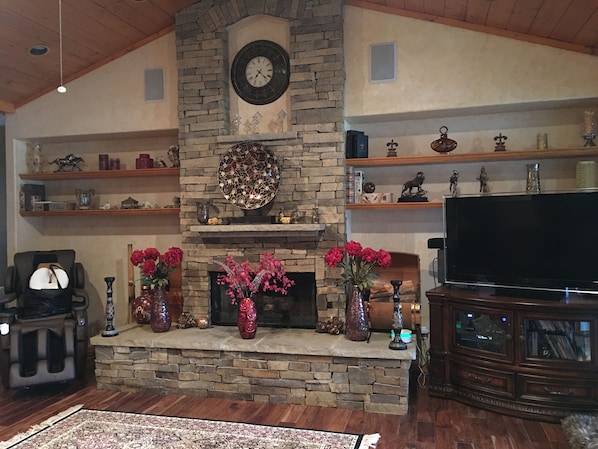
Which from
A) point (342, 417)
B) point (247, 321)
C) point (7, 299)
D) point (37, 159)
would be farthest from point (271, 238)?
point (37, 159)

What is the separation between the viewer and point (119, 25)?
461cm

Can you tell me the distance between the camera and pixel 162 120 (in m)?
4.97

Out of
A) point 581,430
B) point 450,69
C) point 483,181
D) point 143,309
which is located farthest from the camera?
point 143,309

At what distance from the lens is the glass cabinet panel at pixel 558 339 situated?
3.37m

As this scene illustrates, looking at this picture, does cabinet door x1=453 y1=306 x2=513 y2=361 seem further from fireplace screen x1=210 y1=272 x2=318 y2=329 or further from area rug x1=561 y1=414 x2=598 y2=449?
fireplace screen x1=210 y1=272 x2=318 y2=329

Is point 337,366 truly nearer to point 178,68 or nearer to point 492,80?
point 492,80

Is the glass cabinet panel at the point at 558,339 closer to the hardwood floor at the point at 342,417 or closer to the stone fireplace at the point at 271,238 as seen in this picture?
the hardwood floor at the point at 342,417

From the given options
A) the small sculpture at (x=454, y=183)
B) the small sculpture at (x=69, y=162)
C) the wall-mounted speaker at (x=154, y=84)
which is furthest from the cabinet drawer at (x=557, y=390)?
the small sculpture at (x=69, y=162)

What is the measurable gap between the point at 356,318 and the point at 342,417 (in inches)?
31.2

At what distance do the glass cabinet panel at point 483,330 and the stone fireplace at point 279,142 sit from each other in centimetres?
106

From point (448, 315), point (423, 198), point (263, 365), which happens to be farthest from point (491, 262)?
point (263, 365)

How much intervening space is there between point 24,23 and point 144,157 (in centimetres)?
159

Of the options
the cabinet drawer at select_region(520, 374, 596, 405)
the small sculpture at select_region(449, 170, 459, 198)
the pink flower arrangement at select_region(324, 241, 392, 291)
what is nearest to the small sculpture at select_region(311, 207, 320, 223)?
the pink flower arrangement at select_region(324, 241, 392, 291)

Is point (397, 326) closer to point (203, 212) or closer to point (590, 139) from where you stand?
point (203, 212)
